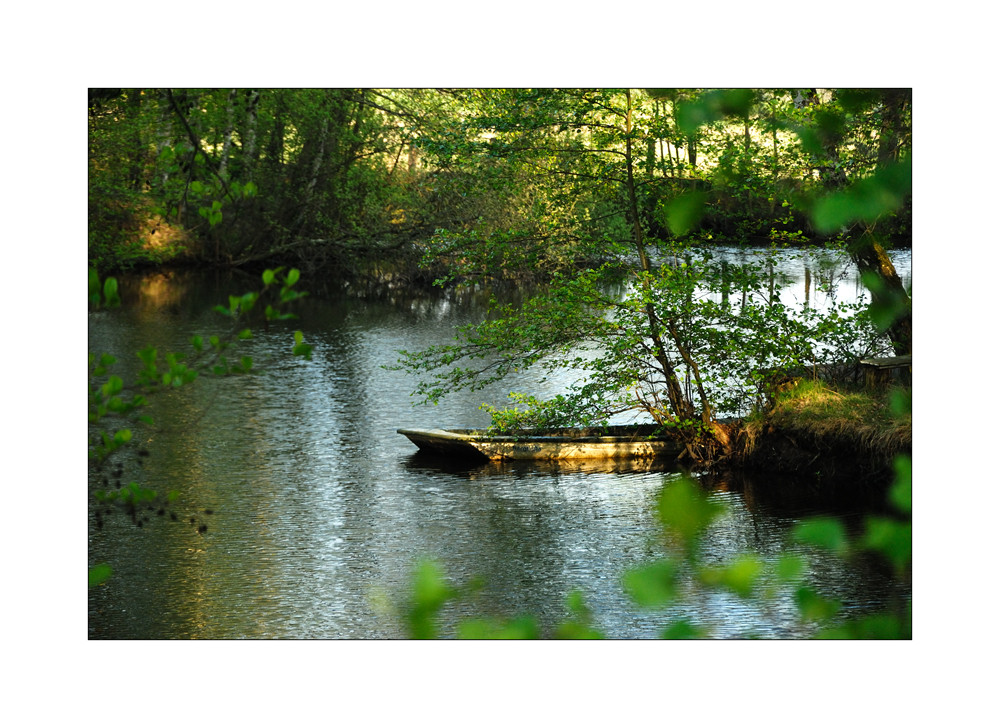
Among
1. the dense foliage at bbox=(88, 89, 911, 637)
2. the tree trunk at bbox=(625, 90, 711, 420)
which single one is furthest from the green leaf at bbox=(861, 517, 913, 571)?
the tree trunk at bbox=(625, 90, 711, 420)

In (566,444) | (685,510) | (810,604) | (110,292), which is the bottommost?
(566,444)

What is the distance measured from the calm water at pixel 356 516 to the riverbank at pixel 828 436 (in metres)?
0.25

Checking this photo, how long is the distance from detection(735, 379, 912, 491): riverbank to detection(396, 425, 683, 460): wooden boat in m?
0.49

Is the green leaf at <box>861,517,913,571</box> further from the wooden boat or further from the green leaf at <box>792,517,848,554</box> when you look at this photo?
the wooden boat

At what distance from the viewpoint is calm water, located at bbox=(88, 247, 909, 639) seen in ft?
12.2

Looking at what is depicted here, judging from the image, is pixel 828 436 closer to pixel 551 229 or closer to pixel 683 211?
pixel 551 229

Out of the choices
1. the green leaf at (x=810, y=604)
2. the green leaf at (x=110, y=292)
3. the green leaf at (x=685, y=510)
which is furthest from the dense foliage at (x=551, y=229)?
the green leaf at (x=685, y=510)

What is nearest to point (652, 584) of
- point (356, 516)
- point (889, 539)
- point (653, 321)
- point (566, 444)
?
point (889, 539)

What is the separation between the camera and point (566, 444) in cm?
576

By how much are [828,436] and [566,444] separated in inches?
54.2

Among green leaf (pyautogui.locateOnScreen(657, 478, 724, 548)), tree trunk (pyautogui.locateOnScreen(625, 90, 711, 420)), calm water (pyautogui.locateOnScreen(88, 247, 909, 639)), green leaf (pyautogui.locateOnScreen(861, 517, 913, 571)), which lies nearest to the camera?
green leaf (pyautogui.locateOnScreen(657, 478, 724, 548))

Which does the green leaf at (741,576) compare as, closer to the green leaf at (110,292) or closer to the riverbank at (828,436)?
the green leaf at (110,292)

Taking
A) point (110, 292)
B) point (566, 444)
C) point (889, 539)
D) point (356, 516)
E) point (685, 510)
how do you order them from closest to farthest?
1. point (685, 510)
2. point (889, 539)
3. point (110, 292)
4. point (356, 516)
5. point (566, 444)
